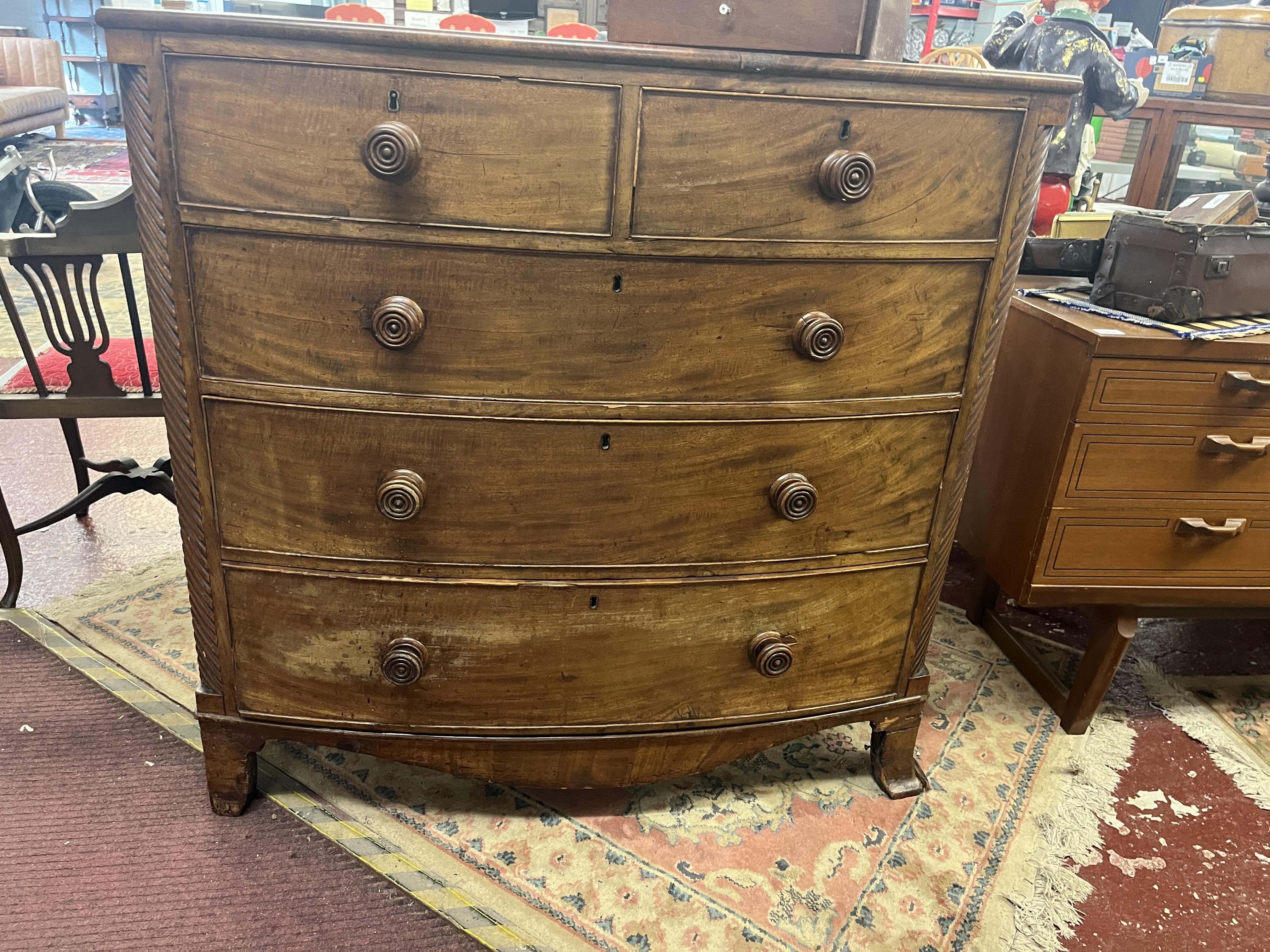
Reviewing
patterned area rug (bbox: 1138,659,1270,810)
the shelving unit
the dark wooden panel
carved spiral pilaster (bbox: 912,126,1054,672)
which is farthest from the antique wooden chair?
the shelving unit

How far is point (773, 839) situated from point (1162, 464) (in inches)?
38.3

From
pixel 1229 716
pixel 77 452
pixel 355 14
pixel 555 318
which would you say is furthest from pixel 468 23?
pixel 1229 716

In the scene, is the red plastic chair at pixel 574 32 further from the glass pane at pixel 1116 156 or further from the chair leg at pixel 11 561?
the glass pane at pixel 1116 156

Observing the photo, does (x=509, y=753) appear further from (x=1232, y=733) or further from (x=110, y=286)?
(x=110, y=286)

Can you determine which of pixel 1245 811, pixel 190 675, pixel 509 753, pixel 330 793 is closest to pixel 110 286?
pixel 190 675

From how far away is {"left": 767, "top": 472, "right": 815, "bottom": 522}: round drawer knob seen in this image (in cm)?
124


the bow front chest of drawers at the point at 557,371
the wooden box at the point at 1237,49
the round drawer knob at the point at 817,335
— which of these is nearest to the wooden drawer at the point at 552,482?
the bow front chest of drawers at the point at 557,371

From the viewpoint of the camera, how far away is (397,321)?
107 centimetres

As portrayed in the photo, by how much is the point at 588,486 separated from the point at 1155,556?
1.14 m

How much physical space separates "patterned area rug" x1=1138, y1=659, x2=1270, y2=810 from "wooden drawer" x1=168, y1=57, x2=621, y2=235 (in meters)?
1.71

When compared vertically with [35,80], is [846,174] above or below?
above

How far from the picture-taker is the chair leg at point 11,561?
1.96 m

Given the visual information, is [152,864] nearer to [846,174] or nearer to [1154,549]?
[846,174]

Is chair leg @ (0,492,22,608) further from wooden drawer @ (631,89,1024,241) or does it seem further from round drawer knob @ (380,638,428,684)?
wooden drawer @ (631,89,1024,241)
